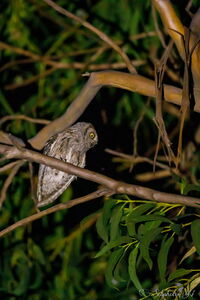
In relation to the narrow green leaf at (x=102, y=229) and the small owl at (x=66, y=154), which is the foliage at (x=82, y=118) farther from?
the narrow green leaf at (x=102, y=229)

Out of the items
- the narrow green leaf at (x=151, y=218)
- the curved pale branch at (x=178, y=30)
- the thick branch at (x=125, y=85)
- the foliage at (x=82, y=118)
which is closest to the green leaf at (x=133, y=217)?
the narrow green leaf at (x=151, y=218)

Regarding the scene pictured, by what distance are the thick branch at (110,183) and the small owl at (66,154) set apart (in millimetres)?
1015

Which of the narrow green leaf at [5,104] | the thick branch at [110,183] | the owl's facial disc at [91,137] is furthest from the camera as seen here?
the narrow green leaf at [5,104]

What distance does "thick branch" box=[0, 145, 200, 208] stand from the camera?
1454 mm

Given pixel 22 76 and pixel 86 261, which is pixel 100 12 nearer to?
pixel 22 76

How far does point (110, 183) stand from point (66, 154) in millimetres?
1172

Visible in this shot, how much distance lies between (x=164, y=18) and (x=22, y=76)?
2193 millimetres

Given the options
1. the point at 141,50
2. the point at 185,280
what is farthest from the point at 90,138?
the point at 185,280

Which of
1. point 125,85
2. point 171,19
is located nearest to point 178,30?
point 171,19

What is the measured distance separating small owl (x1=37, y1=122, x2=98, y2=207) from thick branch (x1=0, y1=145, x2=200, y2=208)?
102cm

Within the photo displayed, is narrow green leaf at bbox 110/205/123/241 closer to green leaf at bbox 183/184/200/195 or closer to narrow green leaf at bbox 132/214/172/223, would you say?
narrow green leaf at bbox 132/214/172/223

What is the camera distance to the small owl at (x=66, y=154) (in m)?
2.60

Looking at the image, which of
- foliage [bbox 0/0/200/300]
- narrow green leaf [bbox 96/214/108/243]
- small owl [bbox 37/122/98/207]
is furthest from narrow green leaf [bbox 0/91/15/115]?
narrow green leaf [bbox 96/214/108/243]

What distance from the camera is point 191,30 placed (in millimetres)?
1518
